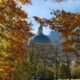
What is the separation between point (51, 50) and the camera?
299 feet

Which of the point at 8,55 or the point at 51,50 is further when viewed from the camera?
the point at 51,50

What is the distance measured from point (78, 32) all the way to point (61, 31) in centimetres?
138

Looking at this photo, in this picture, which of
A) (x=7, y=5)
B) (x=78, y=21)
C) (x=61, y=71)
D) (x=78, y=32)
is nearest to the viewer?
(x=78, y=21)

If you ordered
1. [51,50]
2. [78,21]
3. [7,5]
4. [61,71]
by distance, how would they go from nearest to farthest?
1. [78,21]
2. [7,5]
3. [51,50]
4. [61,71]

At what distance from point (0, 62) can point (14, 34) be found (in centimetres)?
274

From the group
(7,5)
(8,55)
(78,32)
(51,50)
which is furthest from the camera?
(51,50)

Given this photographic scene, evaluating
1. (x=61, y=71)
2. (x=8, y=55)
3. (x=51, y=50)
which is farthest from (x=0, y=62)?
(x=61, y=71)

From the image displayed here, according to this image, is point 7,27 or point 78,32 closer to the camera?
point 78,32

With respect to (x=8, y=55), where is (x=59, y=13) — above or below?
above

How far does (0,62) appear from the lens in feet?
77.9

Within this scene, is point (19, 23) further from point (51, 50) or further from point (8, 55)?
point (51, 50)

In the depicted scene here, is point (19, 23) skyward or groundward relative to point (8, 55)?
skyward

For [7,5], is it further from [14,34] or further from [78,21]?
[78,21]

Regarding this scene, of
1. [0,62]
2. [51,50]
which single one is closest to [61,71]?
[51,50]
